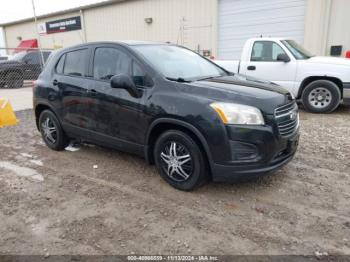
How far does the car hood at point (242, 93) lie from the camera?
10.7ft

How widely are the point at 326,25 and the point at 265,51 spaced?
452cm

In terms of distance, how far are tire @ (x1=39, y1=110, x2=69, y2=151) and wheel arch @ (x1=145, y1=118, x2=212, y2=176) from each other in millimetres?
1986

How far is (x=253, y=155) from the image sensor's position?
3240 millimetres

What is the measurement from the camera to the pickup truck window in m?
7.80

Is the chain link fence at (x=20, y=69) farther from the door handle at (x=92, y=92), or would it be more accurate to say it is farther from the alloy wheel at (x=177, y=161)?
the alloy wheel at (x=177, y=161)

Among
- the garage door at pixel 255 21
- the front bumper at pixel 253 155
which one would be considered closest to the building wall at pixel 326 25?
the garage door at pixel 255 21

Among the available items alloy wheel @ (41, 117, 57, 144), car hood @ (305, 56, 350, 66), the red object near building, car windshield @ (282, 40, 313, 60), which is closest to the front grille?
alloy wheel @ (41, 117, 57, 144)

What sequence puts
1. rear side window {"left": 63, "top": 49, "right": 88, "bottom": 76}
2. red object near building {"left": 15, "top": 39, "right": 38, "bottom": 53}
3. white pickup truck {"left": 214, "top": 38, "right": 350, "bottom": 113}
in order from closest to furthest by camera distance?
rear side window {"left": 63, "top": 49, "right": 88, "bottom": 76} → white pickup truck {"left": 214, "top": 38, "right": 350, "bottom": 113} → red object near building {"left": 15, "top": 39, "right": 38, "bottom": 53}

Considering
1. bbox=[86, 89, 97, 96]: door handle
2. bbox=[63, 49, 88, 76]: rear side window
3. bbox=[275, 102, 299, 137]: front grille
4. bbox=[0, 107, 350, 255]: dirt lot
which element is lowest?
bbox=[0, 107, 350, 255]: dirt lot

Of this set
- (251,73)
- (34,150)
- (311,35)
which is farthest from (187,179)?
(311,35)

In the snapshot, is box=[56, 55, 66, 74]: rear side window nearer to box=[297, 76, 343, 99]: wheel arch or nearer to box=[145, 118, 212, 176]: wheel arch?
box=[145, 118, 212, 176]: wheel arch

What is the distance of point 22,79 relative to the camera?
579 inches

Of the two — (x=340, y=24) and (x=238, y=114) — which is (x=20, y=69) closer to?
(x=340, y=24)

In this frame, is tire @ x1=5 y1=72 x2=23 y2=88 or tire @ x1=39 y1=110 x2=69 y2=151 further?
tire @ x1=5 y1=72 x2=23 y2=88
